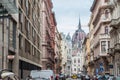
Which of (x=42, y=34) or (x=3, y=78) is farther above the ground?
(x=42, y=34)

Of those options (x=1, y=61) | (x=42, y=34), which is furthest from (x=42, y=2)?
(x=1, y=61)

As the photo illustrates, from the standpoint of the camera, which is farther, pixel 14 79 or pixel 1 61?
pixel 1 61

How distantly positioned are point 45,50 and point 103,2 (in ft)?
53.4

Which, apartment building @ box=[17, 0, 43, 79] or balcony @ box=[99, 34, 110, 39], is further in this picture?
balcony @ box=[99, 34, 110, 39]

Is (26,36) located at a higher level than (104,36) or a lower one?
lower

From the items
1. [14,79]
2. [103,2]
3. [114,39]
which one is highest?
[103,2]

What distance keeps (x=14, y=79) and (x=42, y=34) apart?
63.7 m

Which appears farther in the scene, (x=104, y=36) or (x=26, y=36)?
(x=104, y=36)

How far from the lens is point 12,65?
34.8 meters

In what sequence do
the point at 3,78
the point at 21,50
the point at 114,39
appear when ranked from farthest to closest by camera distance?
the point at 114,39 < the point at 21,50 < the point at 3,78

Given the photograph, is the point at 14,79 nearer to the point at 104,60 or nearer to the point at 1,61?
the point at 1,61

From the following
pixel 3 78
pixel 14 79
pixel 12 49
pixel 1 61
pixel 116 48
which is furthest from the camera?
pixel 116 48

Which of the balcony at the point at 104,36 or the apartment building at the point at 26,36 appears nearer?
the apartment building at the point at 26,36

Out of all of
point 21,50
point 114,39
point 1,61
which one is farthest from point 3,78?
point 114,39
